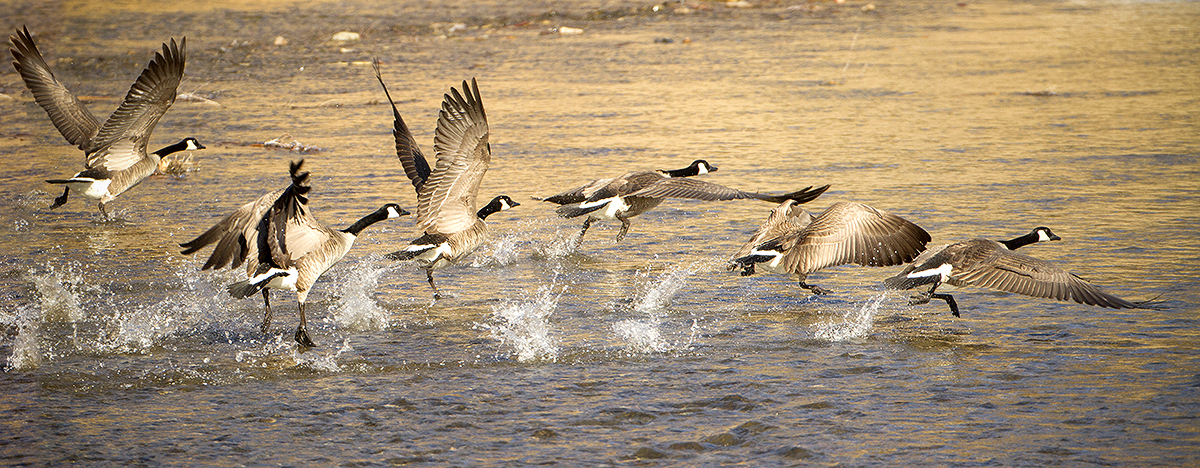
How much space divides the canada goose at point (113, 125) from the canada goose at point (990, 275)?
532cm

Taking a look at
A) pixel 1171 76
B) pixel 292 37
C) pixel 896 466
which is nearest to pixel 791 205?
pixel 896 466

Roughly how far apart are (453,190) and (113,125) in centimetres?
351

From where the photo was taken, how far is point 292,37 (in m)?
19.7

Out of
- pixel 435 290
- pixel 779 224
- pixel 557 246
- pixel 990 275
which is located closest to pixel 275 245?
pixel 435 290

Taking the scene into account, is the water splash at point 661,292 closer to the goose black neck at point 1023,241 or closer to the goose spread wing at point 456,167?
the goose spread wing at point 456,167

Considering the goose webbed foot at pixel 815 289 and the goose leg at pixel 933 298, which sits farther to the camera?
the goose webbed foot at pixel 815 289

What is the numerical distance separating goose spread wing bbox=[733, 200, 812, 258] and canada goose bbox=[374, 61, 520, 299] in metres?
1.75

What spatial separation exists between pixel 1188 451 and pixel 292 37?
58.1ft

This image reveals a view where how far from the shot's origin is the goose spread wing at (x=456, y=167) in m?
7.06

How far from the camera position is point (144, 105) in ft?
28.5

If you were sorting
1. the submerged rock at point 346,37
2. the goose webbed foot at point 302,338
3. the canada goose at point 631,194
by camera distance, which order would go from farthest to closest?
the submerged rock at point 346,37 < the canada goose at point 631,194 < the goose webbed foot at point 302,338

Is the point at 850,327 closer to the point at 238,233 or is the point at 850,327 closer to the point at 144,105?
the point at 238,233

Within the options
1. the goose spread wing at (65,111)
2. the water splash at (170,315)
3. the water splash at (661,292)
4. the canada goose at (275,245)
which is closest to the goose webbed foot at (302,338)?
the canada goose at (275,245)

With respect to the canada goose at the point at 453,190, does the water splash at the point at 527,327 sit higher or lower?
lower
